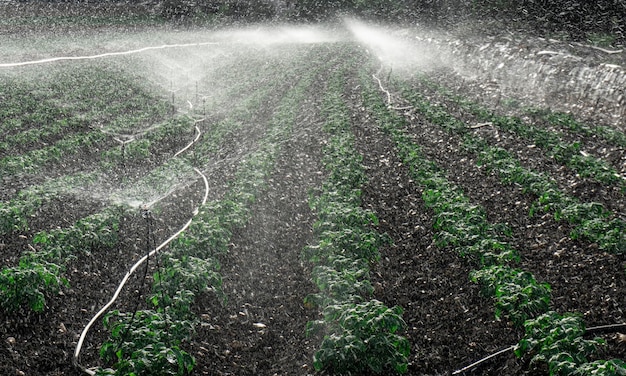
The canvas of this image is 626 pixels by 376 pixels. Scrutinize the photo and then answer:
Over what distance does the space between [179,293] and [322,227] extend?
3374 mm

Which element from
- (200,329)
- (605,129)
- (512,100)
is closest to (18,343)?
(200,329)

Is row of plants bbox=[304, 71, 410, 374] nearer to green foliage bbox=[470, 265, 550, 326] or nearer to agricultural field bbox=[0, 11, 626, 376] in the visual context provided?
agricultural field bbox=[0, 11, 626, 376]

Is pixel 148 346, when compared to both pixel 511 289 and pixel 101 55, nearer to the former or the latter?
pixel 511 289

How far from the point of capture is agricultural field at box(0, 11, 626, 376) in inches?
252

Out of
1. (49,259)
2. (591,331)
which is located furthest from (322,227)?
(591,331)

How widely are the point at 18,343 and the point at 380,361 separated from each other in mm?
4233

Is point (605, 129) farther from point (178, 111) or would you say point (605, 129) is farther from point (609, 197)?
point (178, 111)

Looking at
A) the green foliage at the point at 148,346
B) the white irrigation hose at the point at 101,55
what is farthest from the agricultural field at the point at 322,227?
the white irrigation hose at the point at 101,55

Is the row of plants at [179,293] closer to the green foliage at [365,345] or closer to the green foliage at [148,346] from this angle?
the green foliage at [148,346]

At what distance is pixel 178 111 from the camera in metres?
20.5

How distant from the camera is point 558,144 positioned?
13.5m

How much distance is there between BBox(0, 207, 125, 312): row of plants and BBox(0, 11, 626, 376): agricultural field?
3 cm

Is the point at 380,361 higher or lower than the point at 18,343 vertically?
higher

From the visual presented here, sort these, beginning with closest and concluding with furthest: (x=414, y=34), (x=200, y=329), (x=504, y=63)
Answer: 1. (x=200, y=329)
2. (x=504, y=63)
3. (x=414, y=34)
